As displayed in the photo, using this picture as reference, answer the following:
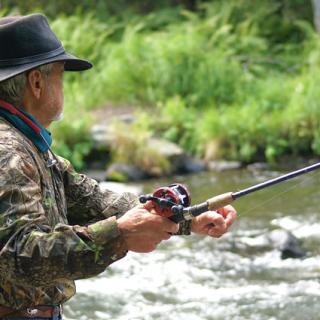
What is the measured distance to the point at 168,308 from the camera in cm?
730

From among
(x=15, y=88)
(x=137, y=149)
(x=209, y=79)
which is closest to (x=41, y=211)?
(x=15, y=88)

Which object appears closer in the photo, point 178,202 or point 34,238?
point 34,238

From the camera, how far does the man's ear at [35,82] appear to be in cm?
293

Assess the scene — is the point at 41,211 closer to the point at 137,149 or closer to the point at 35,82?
the point at 35,82

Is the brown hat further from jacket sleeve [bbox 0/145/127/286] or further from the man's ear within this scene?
jacket sleeve [bbox 0/145/127/286]

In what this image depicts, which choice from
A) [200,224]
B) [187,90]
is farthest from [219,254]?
[187,90]

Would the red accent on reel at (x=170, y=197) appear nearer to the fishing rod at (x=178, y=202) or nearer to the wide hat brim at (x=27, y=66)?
the fishing rod at (x=178, y=202)

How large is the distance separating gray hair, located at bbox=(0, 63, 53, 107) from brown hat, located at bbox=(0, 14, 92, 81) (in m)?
0.04

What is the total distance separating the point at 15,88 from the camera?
9.57 ft

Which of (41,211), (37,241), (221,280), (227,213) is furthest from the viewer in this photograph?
(221,280)

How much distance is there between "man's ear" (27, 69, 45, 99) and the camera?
2926 millimetres

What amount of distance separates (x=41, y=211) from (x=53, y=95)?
0.47 metres

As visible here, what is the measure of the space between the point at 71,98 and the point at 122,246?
44.4 ft

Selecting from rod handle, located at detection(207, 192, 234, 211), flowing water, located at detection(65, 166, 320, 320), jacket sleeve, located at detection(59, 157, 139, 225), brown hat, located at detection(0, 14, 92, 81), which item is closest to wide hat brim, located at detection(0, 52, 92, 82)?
brown hat, located at detection(0, 14, 92, 81)
